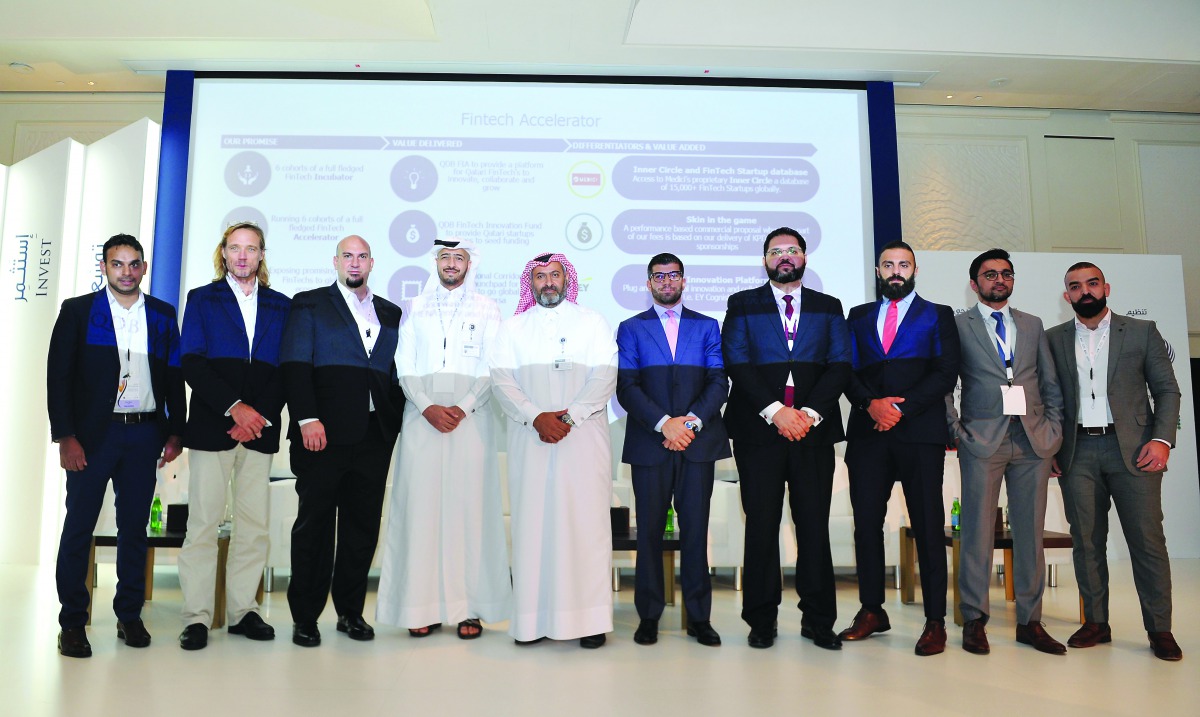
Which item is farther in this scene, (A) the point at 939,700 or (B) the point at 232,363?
(B) the point at 232,363

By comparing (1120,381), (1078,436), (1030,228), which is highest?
(1030,228)

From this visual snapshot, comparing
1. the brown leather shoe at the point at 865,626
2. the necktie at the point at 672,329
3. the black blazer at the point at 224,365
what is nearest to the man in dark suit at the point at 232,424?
the black blazer at the point at 224,365

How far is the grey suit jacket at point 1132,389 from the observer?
3.63 metres

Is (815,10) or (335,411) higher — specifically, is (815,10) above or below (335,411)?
above

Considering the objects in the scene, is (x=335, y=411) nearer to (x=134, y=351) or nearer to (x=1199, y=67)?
(x=134, y=351)

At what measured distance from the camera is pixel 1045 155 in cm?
815

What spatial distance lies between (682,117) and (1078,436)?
4147 millimetres

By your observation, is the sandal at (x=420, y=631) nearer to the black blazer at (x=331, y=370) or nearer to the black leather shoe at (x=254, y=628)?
the black leather shoe at (x=254, y=628)

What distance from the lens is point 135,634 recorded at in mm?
3533

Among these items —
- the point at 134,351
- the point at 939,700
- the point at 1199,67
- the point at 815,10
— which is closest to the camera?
the point at 939,700

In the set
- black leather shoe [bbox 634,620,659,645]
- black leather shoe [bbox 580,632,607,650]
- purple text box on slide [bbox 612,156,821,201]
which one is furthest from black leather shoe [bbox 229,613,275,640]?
purple text box on slide [bbox 612,156,821,201]

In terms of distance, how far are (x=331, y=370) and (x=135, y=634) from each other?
136 cm

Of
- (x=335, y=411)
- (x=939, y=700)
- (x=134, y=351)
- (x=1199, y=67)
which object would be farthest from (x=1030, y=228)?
(x=134, y=351)

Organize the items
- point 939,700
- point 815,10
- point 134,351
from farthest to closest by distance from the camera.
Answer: point 815,10 → point 134,351 → point 939,700
